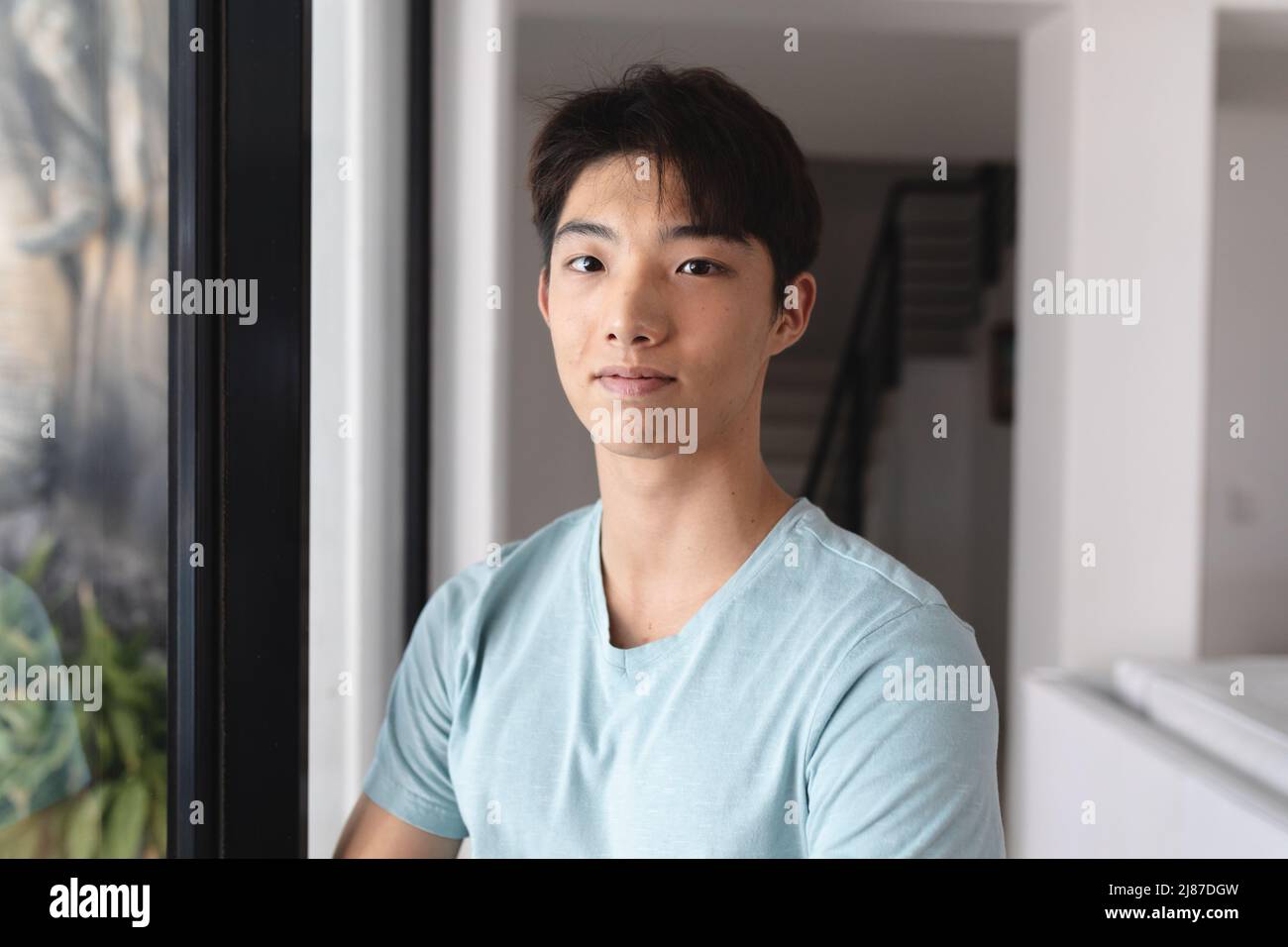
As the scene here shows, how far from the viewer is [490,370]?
1.85m

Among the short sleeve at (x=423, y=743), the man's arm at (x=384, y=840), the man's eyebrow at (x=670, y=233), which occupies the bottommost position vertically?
the man's arm at (x=384, y=840)

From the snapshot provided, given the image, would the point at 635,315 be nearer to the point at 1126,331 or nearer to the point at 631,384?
the point at 631,384

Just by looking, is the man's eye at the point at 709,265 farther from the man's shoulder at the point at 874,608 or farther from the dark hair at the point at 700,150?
the man's shoulder at the point at 874,608

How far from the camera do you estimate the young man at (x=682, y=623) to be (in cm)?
72

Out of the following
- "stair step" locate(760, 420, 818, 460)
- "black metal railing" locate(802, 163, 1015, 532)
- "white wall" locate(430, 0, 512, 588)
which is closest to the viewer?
"white wall" locate(430, 0, 512, 588)

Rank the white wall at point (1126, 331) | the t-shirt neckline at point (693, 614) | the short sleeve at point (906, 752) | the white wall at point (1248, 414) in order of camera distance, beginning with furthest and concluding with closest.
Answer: the white wall at point (1248, 414) < the white wall at point (1126, 331) < the t-shirt neckline at point (693, 614) < the short sleeve at point (906, 752)

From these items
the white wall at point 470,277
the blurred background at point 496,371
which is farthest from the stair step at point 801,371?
the white wall at point 470,277

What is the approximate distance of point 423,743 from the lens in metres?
0.91

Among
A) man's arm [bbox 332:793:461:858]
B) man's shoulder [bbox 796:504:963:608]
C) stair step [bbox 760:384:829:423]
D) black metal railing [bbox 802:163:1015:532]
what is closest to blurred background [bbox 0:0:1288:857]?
man's arm [bbox 332:793:461:858]

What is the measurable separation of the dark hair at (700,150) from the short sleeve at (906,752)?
1.11 ft

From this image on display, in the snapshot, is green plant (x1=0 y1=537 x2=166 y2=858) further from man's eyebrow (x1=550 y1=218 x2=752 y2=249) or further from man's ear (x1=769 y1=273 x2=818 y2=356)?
man's ear (x1=769 y1=273 x2=818 y2=356)

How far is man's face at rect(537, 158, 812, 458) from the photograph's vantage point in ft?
2.71
